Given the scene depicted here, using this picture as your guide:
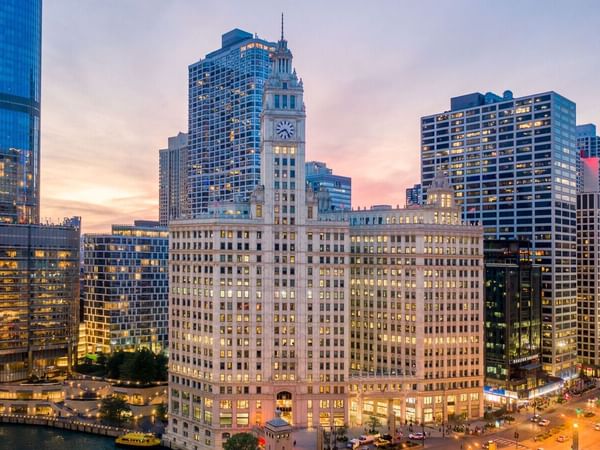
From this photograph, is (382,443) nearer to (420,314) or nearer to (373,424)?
(373,424)

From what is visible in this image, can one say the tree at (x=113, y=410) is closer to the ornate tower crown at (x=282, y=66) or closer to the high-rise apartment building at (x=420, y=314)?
the high-rise apartment building at (x=420, y=314)

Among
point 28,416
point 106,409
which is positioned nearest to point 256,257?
point 106,409

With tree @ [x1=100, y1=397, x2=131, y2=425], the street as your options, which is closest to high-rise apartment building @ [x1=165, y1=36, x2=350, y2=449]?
the street

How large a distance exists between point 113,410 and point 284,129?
97.7 m

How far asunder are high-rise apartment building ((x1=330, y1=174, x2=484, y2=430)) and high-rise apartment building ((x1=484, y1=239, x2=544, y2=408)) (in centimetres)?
1772

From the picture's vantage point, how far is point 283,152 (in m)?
162

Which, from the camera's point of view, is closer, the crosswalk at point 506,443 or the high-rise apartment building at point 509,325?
the crosswalk at point 506,443

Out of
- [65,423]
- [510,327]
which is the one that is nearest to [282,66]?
[510,327]

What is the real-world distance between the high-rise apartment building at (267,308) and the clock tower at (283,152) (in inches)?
11.1

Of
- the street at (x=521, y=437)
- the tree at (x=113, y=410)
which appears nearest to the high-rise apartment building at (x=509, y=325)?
the street at (x=521, y=437)

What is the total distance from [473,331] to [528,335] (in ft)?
115

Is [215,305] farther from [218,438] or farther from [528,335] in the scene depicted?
[528,335]

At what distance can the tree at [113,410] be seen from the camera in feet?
566

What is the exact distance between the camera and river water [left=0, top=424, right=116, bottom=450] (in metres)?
160
